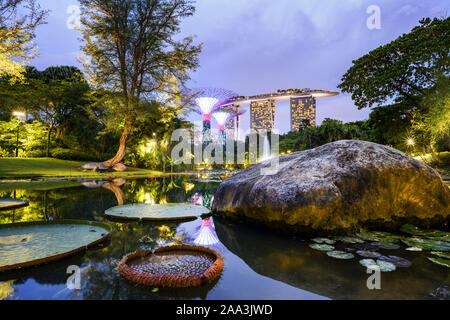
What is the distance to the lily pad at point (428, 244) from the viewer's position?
2051mm

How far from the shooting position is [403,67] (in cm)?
1591

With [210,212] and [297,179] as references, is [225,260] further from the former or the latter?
[210,212]

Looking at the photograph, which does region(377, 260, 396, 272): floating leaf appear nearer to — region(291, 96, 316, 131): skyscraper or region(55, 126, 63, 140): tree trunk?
region(55, 126, 63, 140): tree trunk

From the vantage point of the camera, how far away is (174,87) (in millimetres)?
14156

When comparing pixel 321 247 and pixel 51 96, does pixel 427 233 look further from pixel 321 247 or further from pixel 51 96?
pixel 51 96

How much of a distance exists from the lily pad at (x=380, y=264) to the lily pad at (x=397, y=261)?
7 centimetres

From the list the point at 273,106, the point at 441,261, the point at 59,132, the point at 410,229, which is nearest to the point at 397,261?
the point at 441,261

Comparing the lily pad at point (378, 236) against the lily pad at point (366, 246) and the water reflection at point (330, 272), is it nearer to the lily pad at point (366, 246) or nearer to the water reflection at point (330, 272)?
the lily pad at point (366, 246)

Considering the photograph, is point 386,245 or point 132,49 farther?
point 132,49

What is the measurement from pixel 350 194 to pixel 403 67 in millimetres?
18964

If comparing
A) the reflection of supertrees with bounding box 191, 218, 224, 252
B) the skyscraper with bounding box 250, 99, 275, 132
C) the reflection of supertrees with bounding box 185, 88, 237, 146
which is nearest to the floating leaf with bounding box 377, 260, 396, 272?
the reflection of supertrees with bounding box 191, 218, 224, 252

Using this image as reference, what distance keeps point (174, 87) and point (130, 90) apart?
2.68m

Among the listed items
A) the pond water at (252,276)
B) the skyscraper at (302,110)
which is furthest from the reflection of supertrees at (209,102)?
the skyscraper at (302,110)
